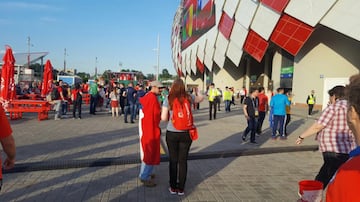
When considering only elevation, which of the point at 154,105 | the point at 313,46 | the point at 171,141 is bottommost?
the point at 171,141

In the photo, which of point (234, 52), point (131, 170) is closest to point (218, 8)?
point (234, 52)

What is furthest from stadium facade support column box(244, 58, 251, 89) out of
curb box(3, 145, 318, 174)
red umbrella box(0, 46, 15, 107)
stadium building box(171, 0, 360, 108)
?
curb box(3, 145, 318, 174)

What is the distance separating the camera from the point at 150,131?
4691 mm

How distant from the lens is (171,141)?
4430 millimetres

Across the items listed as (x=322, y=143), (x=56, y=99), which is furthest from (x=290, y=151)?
(x=56, y=99)

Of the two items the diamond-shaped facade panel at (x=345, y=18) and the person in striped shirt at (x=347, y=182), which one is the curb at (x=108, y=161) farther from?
the diamond-shaped facade panel at (x=345, y=18)

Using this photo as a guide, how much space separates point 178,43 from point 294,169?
215 feet

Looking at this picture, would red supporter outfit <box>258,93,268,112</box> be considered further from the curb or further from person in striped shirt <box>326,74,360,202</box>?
person in striped shirt <box>326,74,360,202</box>

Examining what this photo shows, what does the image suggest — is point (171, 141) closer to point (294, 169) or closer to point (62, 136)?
point (294, 169)

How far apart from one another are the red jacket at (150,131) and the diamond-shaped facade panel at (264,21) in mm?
23313

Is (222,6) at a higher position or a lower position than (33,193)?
higher

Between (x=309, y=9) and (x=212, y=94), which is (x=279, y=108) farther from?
(x=309, y=9)

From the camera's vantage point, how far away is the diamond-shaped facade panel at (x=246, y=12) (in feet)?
96.4

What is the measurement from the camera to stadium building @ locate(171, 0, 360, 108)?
809 inches
